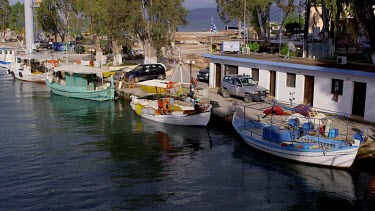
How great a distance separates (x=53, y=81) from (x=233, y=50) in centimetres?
2147

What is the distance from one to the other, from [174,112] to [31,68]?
33.6 meters

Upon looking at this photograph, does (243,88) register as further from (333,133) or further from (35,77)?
(35,77)

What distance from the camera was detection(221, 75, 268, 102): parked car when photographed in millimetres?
36031

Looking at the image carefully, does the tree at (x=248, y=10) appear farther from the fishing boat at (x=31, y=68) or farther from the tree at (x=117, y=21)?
the fishing boat at (x=31, y=68)

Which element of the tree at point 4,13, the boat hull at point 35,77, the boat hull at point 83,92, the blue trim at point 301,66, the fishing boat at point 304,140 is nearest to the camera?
the fishing boat at point 304,140

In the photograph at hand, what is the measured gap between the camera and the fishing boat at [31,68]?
60.3m

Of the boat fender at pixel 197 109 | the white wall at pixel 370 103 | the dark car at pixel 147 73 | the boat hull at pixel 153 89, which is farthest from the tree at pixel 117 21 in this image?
the white wall at pixel 370 103

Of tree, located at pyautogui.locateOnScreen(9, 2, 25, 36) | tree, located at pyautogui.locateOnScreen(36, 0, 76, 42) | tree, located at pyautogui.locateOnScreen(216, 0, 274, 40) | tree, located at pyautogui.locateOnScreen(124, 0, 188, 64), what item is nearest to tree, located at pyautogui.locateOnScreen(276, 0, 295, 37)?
tree, located at pyautogui.locateOnScreen(216, 0, 274, 40)

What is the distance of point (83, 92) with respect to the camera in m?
47.3

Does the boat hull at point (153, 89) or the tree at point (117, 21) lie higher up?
the tree at point (117, 21)

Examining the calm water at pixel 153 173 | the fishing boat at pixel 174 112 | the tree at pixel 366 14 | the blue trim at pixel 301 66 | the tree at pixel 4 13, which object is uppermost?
the tree at pixel 4 13

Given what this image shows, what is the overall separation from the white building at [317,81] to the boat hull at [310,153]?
6659 millimetres

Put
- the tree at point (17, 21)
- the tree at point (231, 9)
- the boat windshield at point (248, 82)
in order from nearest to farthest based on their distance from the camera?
the boat windshield at point (248, 82)
the tree at point (231, 9)
the tree at point (17, 21)

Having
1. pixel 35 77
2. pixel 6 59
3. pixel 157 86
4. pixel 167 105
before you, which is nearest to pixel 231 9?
pixel 157 86
